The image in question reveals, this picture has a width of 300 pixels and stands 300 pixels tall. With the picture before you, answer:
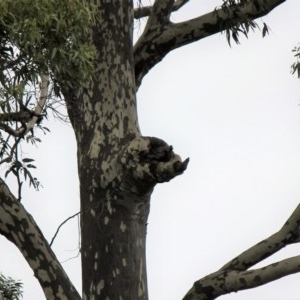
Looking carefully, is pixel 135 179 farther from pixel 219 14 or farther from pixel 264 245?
pixel 219 14

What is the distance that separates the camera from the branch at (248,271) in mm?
12062

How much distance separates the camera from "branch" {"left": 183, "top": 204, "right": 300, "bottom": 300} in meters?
12.1

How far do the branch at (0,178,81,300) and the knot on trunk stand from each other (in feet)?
4.02

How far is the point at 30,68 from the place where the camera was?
34.2 ft

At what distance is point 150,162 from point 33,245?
6.28ft

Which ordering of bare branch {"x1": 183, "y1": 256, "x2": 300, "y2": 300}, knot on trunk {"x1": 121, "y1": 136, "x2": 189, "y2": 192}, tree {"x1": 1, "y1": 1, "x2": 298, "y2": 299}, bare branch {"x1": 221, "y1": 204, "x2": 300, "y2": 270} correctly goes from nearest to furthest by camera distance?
knot on trunk {"x1": 121, "y1": 136, "x2": 189, "y2": 192}
bare branch {"x1": 183, "y1": 256, "x2": 300, "y2": 300}
tree {"x1": 1, "y1": 1, "x2": 298, "y2": 299}
bare branch {"x1": 221, "y1": 204, "x2": 300, "y2": 270}

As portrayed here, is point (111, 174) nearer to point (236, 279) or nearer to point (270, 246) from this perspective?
point (236, 279)

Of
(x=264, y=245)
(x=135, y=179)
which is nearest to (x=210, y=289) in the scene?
(x=264, y=245)

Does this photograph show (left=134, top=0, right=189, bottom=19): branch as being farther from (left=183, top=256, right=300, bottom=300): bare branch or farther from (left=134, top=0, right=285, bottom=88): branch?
(left=183, top=256, right=300, bottom=300): bare branch

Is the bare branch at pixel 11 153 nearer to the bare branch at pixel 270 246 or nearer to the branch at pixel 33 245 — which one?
the branch at pixel 33 245

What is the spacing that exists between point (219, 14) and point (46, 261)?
3.21 meters

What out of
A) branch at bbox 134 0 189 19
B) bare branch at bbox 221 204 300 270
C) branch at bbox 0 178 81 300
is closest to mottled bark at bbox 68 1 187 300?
branch at bbox 0 178 81 300

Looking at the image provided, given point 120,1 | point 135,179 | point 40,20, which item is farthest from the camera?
point 120,1

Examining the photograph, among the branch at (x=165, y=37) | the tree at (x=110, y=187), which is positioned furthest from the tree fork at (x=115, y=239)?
the branch at (x=165, y=37)
